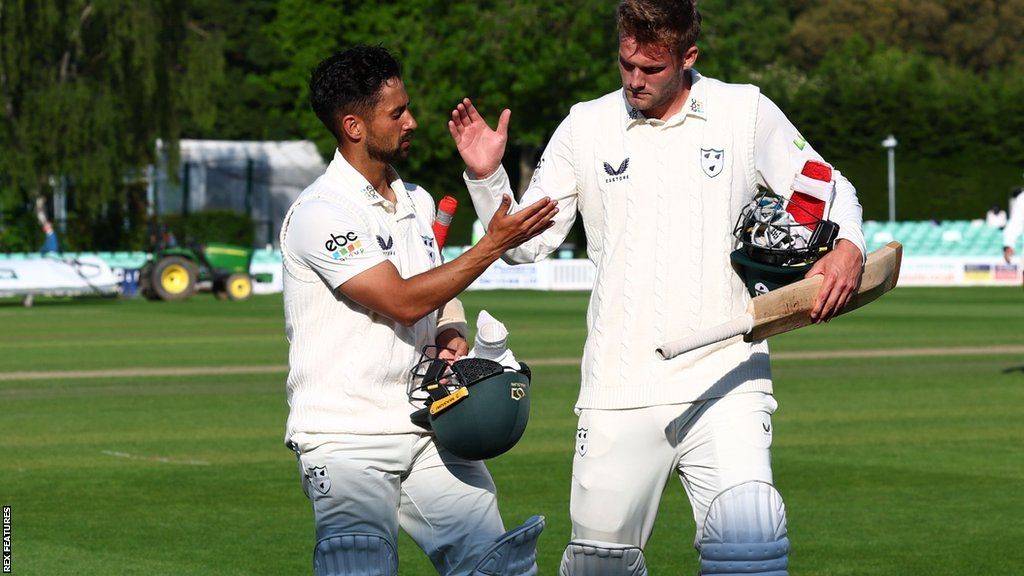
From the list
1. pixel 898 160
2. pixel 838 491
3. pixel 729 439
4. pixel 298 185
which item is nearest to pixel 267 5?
pixel 298 185

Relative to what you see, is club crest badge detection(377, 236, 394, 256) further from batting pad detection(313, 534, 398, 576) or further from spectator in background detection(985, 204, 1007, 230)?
spectator in background detection(985, 204, 1007, 230)

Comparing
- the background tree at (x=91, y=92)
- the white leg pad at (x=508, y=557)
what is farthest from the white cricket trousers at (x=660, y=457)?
the background tree at (x=91, y=92)

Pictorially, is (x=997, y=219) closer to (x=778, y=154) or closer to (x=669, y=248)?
(x=778, y=154)

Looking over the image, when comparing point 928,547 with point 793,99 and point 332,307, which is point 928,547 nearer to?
point 332,307

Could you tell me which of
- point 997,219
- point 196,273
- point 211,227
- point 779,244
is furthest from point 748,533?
point 211,227

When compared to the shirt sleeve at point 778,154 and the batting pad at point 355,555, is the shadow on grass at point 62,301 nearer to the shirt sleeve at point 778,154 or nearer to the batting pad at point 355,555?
the batting pad at point 355,555

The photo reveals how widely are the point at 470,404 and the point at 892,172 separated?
53885mm

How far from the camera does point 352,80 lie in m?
5.66

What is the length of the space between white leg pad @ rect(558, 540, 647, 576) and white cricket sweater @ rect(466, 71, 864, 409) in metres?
0.42

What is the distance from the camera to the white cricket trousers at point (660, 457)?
213 inches

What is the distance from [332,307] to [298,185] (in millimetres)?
51737

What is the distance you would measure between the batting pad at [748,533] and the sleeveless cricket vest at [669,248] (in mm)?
322

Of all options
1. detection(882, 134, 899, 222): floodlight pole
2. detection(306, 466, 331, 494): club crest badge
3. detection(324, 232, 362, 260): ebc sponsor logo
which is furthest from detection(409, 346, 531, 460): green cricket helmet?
detection(882, 134, 899, 222): floodlight pole

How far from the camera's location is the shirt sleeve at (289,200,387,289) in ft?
17.9
